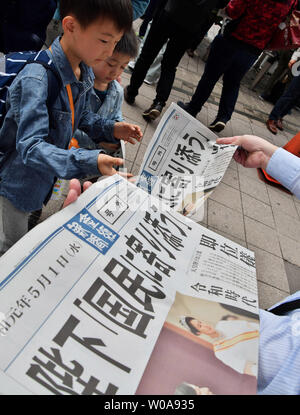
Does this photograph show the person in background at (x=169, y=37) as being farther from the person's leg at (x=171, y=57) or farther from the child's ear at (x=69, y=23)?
the child's ear at (x=69, y=23)

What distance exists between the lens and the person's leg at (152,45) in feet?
7.34

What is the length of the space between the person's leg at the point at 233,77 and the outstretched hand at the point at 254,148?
1.84m

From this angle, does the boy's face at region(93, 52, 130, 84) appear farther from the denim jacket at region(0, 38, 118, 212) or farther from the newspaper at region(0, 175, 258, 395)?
the newspaper at region(0, 175, 258, 395)

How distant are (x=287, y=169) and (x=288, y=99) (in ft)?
11.2

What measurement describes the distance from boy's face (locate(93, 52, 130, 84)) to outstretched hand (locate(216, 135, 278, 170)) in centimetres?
55

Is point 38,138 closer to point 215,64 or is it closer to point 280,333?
point 280,333

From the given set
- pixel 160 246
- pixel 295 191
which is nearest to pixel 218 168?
pixel 295 191

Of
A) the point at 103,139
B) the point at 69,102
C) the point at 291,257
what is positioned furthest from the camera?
the point at 291,257

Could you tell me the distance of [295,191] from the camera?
0.88m

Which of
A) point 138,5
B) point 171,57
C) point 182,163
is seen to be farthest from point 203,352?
point 171,57

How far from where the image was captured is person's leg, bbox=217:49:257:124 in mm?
2439

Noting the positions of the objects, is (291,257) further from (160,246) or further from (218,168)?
(160,246)

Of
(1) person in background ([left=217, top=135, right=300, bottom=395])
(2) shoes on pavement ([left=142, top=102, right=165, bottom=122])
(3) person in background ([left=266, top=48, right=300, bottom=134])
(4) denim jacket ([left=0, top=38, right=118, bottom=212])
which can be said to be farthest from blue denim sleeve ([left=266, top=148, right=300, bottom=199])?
(3) person in background ([left=266, top=48, right=300, bottom=134])
